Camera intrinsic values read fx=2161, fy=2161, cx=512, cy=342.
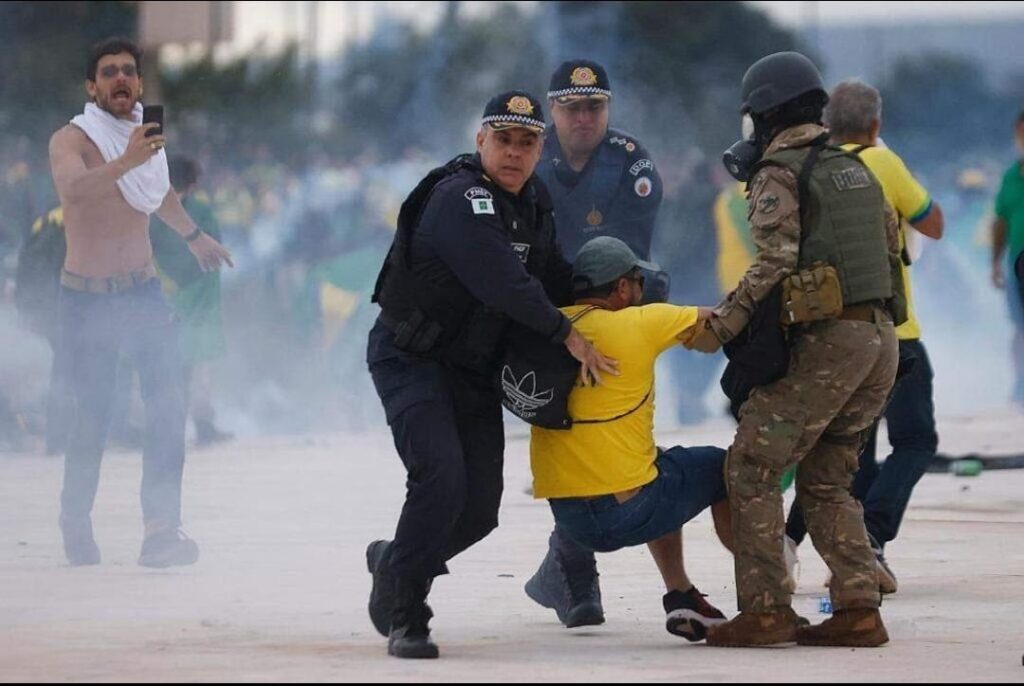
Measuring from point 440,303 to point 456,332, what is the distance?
0.10m

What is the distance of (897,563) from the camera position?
8.37 m

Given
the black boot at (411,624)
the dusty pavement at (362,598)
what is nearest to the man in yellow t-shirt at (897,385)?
the dusty pavement at (362,598)

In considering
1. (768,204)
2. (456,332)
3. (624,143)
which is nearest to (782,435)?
(768,204)

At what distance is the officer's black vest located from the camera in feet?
19.9

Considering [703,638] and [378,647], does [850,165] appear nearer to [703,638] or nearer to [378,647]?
[703,638]

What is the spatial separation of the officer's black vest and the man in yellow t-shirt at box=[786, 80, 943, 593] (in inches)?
68.4

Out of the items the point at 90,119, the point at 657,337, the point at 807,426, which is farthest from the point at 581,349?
the point at 90,119

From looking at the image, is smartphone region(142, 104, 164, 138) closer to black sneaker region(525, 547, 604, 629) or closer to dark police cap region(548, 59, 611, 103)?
dark police cap region(548, 59, 611, 103)

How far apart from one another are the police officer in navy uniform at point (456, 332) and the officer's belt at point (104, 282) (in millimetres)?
2499

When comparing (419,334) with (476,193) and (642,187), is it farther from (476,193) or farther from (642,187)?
(642,187)

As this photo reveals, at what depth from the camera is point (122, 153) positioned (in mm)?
8445

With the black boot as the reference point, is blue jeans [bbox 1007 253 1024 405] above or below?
below

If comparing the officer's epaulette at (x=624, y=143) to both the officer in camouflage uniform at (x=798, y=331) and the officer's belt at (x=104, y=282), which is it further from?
the officer's belt at (x=104, y=282)

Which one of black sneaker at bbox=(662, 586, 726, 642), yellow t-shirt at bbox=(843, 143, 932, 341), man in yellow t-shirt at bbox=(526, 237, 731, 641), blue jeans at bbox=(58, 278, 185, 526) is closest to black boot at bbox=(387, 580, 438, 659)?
man in yellow t-shirt at bbox=(526, 237, 731, 641)
